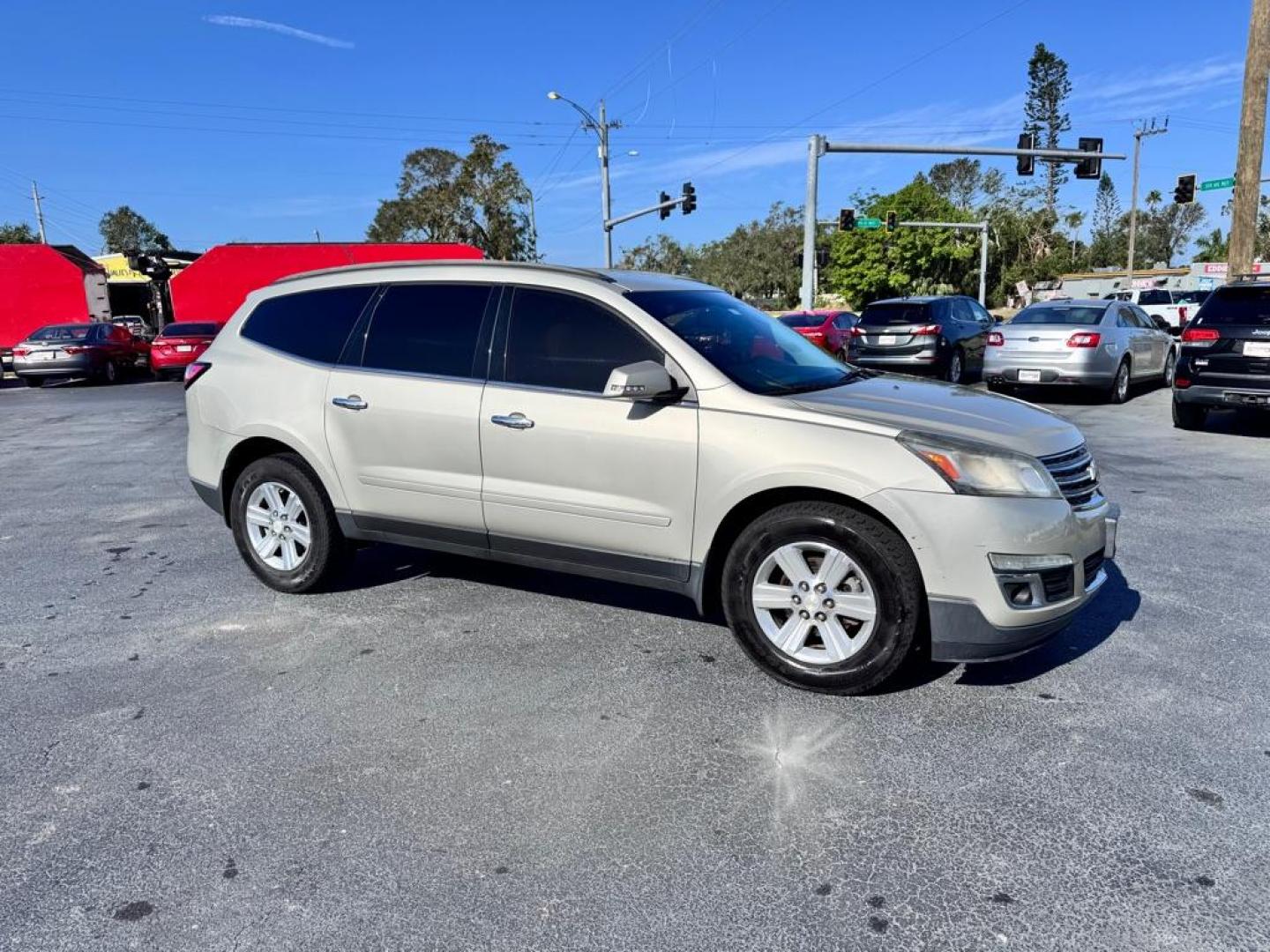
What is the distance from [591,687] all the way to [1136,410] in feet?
38.5

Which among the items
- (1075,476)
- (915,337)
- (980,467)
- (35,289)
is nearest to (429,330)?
(980,467)

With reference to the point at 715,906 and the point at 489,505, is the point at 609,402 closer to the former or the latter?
the point at 489,505

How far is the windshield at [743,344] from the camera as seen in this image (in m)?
4.15

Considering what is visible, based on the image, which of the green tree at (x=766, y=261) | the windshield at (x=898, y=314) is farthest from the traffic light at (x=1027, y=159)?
the green tree at (x=766, y=261)

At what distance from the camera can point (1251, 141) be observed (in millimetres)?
15352

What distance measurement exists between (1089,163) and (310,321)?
945 inches

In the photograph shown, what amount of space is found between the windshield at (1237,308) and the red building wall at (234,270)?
65.9 ft

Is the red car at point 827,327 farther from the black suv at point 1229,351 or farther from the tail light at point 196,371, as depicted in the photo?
the tail light at point 196,371

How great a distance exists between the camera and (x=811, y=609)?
3.69 metres

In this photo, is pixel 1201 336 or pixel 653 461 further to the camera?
pixel 1201 336

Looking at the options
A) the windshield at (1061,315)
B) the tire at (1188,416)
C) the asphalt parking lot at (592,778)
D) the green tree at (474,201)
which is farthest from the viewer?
the green tree at (474,201)

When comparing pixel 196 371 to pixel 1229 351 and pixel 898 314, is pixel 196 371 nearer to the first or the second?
pixel 1229 351

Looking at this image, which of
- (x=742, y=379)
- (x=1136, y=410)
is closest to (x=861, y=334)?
(x=1136, y=410)

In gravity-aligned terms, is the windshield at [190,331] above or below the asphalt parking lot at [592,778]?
above
